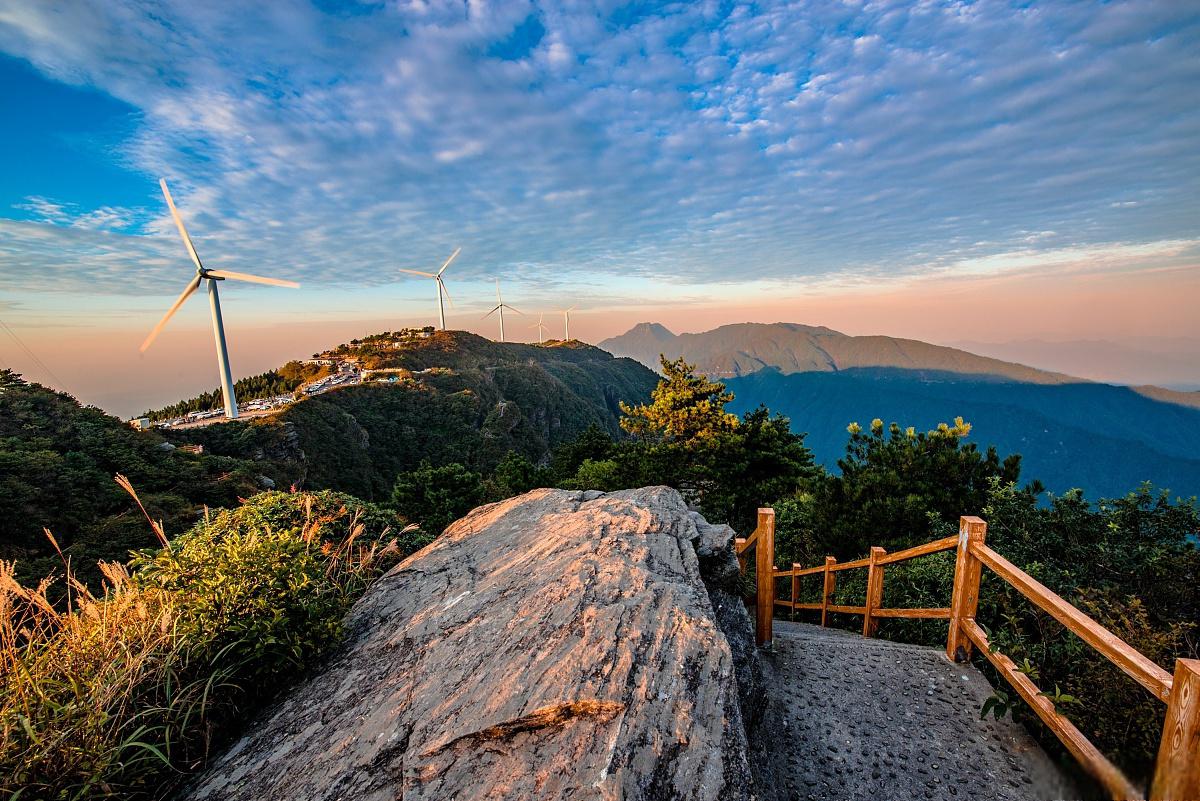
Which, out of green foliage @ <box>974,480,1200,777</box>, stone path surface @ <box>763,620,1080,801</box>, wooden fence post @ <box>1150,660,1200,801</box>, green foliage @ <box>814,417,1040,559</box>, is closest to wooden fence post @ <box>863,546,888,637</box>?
stone path surface @ <box>763,620,1080,801</box>

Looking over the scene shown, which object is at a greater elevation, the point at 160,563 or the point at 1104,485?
the point at 160,563

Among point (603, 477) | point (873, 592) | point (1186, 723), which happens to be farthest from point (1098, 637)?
point (603, 477)

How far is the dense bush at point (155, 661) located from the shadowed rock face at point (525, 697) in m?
0.31

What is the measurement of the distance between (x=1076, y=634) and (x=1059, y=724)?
24.9 inches

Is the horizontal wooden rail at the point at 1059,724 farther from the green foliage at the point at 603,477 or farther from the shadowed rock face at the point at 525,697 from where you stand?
the green foliage at the point at 603,477

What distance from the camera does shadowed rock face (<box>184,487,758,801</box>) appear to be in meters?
2.77

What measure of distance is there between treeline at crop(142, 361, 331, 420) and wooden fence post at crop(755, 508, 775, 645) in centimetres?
4727

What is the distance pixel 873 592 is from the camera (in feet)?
22.3

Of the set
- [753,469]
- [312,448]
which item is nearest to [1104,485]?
[753,469]

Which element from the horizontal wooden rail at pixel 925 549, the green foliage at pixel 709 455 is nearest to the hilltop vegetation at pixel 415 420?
the green foliage at pixel 709 455

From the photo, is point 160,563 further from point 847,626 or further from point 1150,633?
point 847,626

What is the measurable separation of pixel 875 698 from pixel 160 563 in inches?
273

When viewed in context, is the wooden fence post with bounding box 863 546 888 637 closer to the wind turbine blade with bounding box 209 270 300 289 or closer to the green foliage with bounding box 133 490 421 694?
the green foliage with bounding box 133 490 421 694

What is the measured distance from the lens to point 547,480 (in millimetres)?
28406
